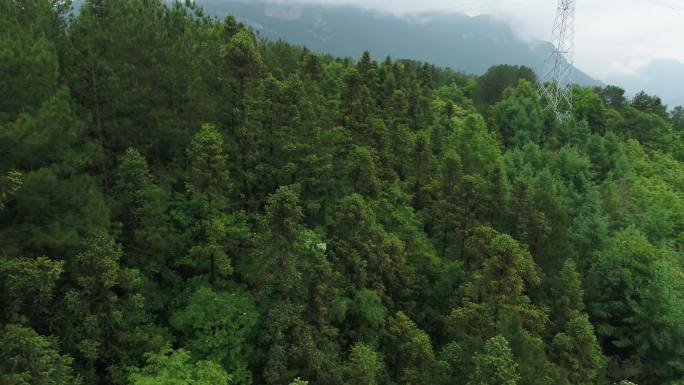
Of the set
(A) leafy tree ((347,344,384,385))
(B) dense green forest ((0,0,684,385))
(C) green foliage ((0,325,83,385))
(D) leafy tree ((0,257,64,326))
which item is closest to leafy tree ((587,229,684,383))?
(B) dense green forest ((0,0,684,385))

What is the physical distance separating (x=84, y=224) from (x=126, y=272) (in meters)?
2.29

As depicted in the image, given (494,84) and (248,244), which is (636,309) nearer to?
(248,244)

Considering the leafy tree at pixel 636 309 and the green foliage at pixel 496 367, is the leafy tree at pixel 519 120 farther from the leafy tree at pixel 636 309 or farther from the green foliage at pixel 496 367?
the green foliage at pixel 496 367

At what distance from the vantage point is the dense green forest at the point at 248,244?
1611 cm

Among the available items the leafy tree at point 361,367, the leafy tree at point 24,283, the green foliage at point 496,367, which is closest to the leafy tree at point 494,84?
the leafy tree at point 361,367

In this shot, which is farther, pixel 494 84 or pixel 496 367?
pixel 494 84

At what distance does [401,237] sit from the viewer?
30703 mm

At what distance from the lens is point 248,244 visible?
76.1ft

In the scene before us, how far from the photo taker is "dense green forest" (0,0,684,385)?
16.1m

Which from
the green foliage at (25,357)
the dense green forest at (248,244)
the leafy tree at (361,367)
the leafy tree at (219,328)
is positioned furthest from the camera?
the leafy tree at (361,367)

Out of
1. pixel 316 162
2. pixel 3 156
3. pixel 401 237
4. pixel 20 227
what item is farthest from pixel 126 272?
pixel 401 237

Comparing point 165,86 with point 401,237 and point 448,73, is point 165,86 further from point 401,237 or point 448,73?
point 448,73

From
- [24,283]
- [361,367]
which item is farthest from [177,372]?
[361,367]

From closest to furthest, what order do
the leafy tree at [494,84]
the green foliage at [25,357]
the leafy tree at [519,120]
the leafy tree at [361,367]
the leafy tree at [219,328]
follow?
the green foliage at [25,357] < the leafy tree at [219,328] < the leafy tree at [361,367] < the leafy tree at [519,120] < the leafy tree at [494,84]
